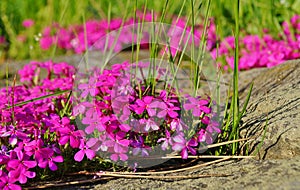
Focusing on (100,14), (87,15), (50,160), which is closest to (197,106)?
(50,160)

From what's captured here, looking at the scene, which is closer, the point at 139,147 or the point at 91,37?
the point at 139,147

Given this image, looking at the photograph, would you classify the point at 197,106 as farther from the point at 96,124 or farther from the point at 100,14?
the point at 100,14

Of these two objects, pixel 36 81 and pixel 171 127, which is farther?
pixel 36 81

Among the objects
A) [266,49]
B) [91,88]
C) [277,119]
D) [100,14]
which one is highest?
[100,14]

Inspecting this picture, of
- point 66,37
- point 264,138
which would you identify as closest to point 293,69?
point 264,138

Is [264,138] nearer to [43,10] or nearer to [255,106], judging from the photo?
[255,106]

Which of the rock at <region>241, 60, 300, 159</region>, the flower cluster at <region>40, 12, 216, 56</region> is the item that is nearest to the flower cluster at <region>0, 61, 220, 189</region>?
the rock at <region>241, 60, 300, 159</region>

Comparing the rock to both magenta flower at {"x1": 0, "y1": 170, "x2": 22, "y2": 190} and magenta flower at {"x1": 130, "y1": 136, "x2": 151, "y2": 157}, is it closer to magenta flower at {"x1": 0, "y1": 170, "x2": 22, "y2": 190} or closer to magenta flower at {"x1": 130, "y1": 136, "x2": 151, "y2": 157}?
magenta flower at {"x1": 130, "y1": 136, "x2": 151, "y2": 157}

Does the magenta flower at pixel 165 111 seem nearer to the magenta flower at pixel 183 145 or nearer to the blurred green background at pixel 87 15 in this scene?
the magenta flower at pixel 183 145
